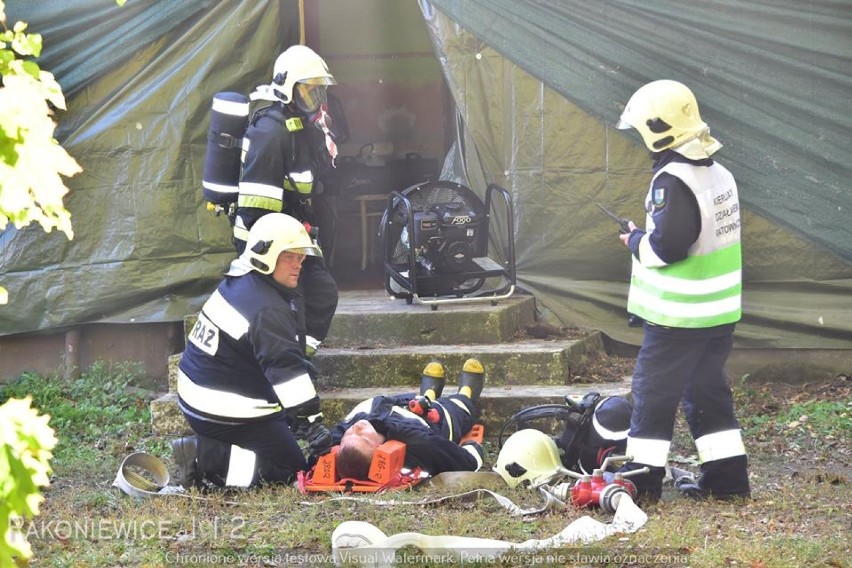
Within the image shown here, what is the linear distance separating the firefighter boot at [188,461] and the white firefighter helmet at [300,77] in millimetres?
2311

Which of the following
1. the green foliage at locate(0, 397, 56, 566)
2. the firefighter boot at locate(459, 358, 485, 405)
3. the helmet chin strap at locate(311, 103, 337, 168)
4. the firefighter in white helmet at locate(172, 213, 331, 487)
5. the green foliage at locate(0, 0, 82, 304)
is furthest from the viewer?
the helmet chin strap at locate(311, 103, 337, 168)

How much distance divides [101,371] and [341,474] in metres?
3.27

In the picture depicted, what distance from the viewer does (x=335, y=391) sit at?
746cm

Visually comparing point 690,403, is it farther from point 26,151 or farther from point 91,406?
point 91,406

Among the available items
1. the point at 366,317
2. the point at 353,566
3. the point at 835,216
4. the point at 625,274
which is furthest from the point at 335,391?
the point at 835,216

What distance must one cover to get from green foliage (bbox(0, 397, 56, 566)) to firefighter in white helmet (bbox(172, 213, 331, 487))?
3633 mm

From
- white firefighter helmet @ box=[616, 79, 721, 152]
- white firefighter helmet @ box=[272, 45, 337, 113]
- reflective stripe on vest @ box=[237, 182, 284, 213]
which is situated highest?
white firefighter helmet @ box=[616, 79, 721, 152]

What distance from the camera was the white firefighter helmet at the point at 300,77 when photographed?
6.91 meters

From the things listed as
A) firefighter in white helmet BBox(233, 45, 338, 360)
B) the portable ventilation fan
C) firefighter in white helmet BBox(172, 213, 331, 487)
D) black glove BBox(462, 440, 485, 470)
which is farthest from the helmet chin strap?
black glove BBox(462, 440, 485, 470)

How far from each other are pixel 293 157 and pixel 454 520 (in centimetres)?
283

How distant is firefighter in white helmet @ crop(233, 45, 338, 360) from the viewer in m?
6.89

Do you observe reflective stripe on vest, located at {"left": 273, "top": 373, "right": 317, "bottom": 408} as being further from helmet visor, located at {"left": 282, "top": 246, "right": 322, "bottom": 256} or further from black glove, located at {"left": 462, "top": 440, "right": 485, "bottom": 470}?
black glove, located at {"left": 462, "top": 440, "right": 485, "bottom": 470}

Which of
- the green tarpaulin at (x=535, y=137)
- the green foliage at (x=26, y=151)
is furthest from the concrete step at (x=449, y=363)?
the green foliage at (x=26, y=151)

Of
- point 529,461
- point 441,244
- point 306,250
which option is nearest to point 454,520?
point 529,461
